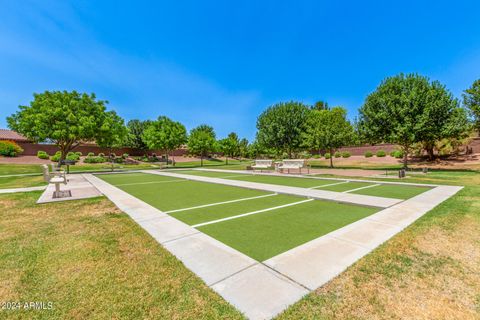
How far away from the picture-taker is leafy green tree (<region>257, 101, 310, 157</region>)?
25.1 m

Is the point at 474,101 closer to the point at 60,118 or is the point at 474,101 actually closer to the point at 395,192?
the point at 395,192

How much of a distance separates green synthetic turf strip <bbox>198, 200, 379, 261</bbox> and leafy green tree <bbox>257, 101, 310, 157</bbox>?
778 inches

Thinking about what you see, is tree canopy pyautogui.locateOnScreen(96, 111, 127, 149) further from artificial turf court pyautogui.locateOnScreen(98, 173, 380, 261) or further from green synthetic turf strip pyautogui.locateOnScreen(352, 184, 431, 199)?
green synthetic turf strip pyautogui.locateOnScreen(352, 184, 431, 199)

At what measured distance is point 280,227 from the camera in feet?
14.6

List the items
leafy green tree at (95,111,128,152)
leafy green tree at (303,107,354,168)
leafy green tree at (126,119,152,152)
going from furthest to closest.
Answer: leafy green tree at (126,119,152,152) < leafy green tree at (95,111,128,152) < leafy green tree at (303,107,354,168)

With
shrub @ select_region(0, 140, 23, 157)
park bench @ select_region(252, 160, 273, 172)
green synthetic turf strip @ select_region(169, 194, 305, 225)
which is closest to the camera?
green synthetic turf strip @ select_region(169, 194, 305, 225)

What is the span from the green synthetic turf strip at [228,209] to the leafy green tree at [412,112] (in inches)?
615

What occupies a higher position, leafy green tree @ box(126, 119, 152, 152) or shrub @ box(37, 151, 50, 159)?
leafy green tree @ box(126, 119, 152, 152)

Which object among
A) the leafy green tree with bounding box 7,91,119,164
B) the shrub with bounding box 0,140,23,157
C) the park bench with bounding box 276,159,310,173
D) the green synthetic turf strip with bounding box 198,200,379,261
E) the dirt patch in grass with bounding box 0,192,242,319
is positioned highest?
the leafy green tree with bounding box 7,91,119,164

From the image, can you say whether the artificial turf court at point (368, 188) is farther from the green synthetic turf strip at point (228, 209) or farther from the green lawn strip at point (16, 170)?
the green lawn strip at point (16, 170)

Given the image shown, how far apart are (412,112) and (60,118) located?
32.5 meters

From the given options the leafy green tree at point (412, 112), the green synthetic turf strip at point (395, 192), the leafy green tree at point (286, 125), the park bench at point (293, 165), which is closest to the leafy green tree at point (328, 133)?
the leafy green tree at point (286, 125)

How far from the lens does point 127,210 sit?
5762mm

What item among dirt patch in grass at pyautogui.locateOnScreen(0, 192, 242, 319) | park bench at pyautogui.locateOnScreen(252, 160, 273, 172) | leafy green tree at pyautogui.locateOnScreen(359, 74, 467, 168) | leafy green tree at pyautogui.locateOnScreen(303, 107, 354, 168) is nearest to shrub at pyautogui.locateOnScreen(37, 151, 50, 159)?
park bench at pyautogui.locateOnScreen(252, 160, 273, 172)
